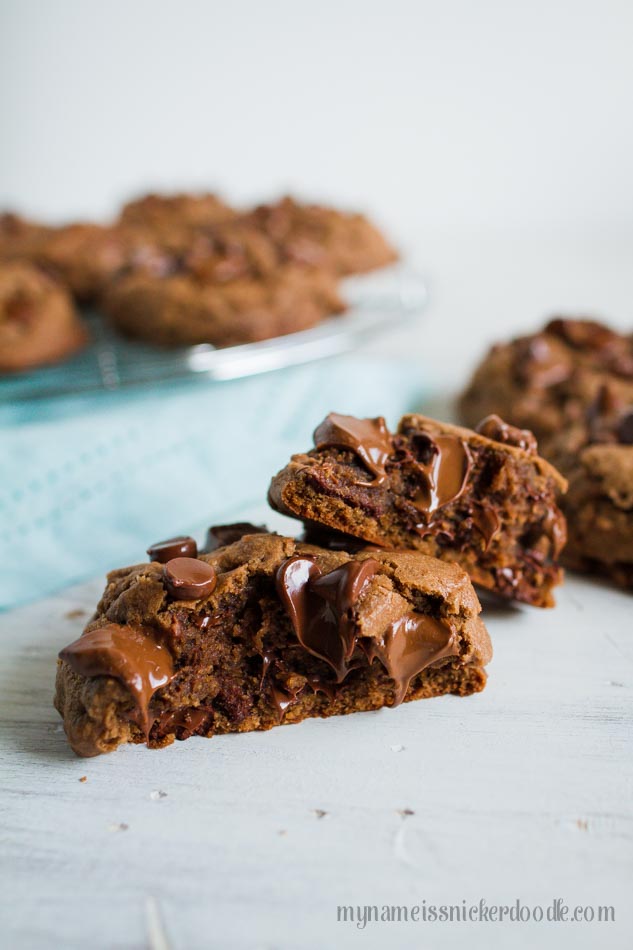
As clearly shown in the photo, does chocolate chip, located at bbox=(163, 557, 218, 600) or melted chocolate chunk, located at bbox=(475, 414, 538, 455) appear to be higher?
melted chocolate chunk, located at bbox=(475, 414, 538, 455)

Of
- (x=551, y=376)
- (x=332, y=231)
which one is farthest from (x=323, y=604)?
(x=332, y=231)

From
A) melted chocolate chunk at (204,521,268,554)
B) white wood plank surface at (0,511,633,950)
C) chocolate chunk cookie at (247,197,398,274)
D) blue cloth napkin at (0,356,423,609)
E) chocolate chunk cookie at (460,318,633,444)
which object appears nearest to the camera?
white wood plank surface at (0,511,633,950)

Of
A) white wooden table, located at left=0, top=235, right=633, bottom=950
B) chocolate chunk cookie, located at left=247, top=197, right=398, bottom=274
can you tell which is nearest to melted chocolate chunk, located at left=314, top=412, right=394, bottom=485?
white wooden table, located at left=0, top=235, right=633, bottom=950

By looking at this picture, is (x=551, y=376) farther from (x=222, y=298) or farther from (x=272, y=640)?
(x=272, y=640)

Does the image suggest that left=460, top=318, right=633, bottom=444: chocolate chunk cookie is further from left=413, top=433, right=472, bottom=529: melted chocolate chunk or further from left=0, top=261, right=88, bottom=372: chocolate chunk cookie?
left=0, top=261, right=88, bottom=372: chocolate chunk cookie

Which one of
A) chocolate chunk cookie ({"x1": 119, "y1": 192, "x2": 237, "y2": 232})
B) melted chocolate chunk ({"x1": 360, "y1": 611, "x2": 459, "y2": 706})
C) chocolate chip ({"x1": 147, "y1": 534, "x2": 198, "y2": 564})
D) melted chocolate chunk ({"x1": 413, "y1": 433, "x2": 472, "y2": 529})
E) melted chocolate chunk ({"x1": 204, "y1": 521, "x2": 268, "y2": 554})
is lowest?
melted chocolate chunk ({"x1": 360, "y1": 611, "x2": 459, "y2": 706})

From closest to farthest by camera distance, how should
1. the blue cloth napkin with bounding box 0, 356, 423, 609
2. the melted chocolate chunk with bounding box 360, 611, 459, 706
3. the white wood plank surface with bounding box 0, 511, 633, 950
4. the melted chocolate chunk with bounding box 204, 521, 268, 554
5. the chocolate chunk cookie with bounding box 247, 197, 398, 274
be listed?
the white wood plank surface with bounding box 0, 511, 633, 950, the melted chocolate chunk with bounding box 360, 611, 459, 706, the melted chocolate chunk with bounding box 204, 521, 268, 554, the blue cloth napkin with bounding box 0, 356, 423, 609, the chocolate chunk cookie with bounding box 247, 197, 398, 274

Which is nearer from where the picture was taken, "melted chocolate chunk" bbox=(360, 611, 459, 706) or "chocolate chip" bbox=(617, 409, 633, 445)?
"melted chocolate chunk" bbox=(360, 611, 459, 706)
